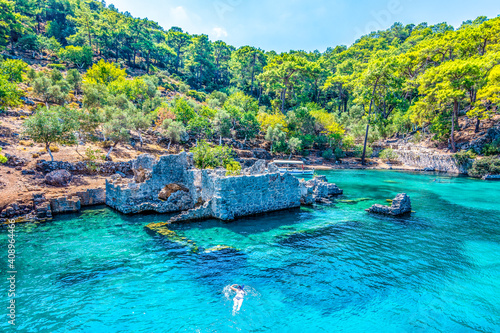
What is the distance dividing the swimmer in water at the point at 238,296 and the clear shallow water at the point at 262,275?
0.21m

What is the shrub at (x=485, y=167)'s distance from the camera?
35.5 metres

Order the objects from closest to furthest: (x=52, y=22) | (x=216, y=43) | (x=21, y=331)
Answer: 1. (x=21, y=331)
2. (x=52, y=22)
3. (x=216, y=43)

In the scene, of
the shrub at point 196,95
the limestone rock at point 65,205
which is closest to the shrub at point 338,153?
the shrub at point 196,95

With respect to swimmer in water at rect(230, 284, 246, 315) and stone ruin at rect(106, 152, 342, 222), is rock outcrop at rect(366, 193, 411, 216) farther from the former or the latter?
swimmer in water at rect(230, 284, 246, 315)

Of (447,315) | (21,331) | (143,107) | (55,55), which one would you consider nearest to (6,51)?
(55,55)

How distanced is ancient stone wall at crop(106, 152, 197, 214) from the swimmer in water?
9670mm

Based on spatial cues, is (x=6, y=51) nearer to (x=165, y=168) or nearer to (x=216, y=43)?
(x=216, y=43)

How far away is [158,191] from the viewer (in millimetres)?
18109

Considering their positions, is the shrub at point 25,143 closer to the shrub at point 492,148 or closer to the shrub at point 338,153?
the shrub at point 338,153

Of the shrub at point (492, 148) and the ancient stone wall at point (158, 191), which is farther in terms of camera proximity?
A: the shrub at point (492, 148)

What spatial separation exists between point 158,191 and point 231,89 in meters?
67.4

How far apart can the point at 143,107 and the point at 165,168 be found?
32.2 metres

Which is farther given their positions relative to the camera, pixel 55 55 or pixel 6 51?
pixel 55 55

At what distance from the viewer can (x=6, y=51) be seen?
5909 cm
